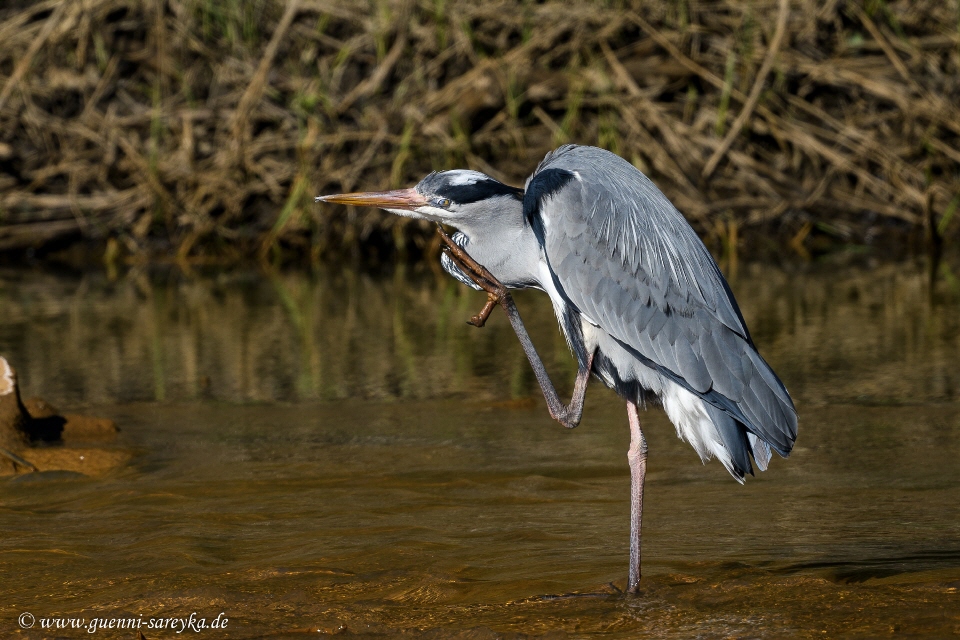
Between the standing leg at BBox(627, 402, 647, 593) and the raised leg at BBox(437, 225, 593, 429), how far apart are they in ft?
0.56

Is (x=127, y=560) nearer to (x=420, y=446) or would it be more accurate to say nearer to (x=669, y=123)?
(x=420, y=446)

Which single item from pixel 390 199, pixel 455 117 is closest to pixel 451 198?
pixel 390 199

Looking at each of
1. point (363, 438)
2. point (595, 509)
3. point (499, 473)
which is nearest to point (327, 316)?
point (363, 438)

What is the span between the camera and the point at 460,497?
3.98 meters

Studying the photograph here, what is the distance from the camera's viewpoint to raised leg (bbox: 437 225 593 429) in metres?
3.40

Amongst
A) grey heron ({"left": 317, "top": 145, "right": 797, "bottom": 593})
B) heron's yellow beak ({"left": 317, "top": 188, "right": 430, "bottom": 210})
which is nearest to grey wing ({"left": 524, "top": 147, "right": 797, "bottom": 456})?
grey heron ({"left": 317, "top": 145, "right": 797, "bottom": 593})

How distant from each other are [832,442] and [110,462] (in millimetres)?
2494

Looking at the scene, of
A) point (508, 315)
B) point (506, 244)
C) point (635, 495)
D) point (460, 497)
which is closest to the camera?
point (635, 495)

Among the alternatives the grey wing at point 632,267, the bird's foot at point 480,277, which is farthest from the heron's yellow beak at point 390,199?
the grey wing at point 632,267

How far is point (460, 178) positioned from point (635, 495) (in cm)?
97

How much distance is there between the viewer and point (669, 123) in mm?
9305

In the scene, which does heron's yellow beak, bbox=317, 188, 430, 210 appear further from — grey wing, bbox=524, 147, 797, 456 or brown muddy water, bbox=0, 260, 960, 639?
brown muddy water, bbox=0, 260, 960, 639

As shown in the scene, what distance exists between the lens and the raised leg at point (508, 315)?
3397mm

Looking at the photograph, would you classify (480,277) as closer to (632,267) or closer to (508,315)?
(508,315)
